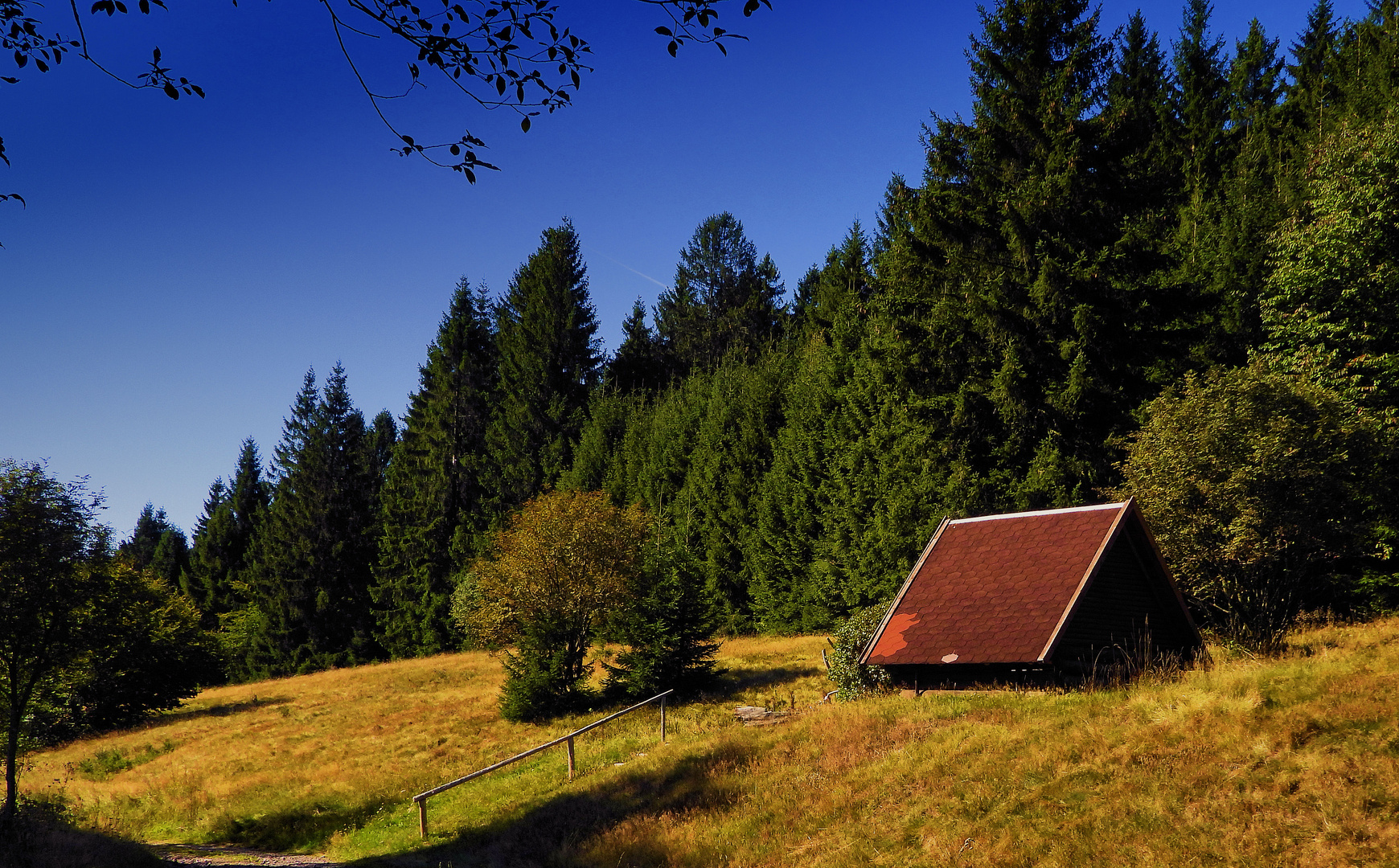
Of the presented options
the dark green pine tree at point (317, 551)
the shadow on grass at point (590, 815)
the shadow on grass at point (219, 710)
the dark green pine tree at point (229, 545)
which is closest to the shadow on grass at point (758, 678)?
the shadow on grass at point (590, 815)

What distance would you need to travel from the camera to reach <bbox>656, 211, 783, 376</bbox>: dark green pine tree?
74.1 metres

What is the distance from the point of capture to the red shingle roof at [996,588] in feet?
57.8

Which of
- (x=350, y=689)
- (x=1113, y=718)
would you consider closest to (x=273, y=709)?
(x=350, y=689)

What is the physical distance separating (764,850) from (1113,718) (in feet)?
20.4

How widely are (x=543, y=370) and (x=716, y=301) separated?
751 inches

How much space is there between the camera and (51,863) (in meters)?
13.9

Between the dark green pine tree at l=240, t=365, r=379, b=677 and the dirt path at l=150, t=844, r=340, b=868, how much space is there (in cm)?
4615

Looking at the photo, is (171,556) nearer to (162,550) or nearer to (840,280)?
(162,550)

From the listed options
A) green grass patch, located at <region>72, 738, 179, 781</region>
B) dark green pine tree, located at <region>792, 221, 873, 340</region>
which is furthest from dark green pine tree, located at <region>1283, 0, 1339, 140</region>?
green grass patch, located at <region>72, 738, 179, 781</region>

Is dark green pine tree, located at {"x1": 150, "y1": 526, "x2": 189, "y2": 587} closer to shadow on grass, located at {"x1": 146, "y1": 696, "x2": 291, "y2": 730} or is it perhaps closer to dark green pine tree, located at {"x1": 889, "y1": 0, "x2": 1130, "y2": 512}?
shadow on grass, located at {"x1": 146, "y1": 696, "x2": 291, "y2": 730}

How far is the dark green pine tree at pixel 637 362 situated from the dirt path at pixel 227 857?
53.7m

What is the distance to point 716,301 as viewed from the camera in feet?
256

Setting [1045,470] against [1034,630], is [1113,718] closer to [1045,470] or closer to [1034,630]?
[1034,630]

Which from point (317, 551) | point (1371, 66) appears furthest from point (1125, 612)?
point (317, 551)
